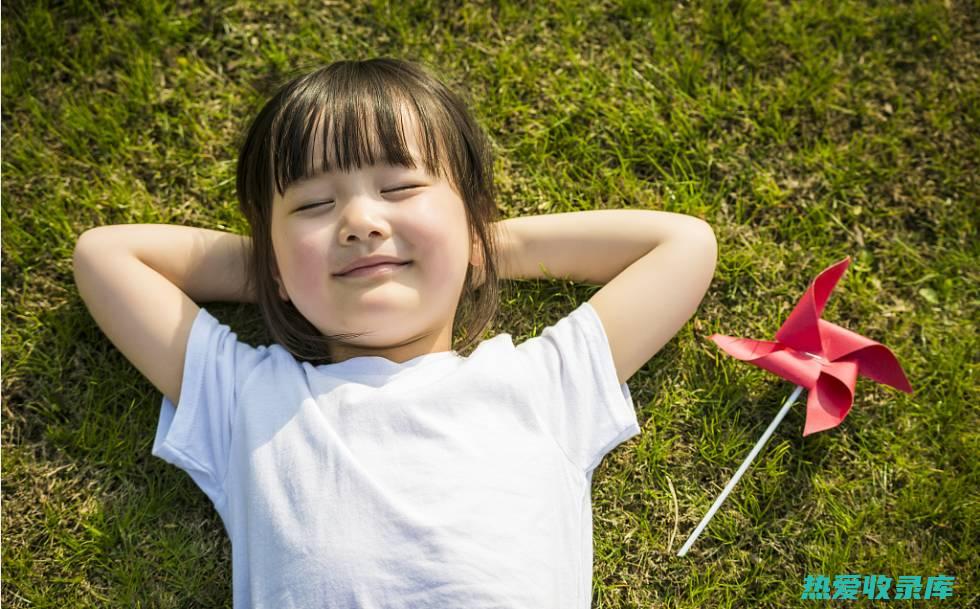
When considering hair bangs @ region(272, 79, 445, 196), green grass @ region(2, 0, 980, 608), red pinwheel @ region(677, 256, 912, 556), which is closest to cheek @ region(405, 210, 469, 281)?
hair bangs @ region(272, 79, 445, 196)

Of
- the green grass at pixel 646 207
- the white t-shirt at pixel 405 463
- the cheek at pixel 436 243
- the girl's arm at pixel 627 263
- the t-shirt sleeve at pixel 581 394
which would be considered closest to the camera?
the white t-shirt at pixel 405 463

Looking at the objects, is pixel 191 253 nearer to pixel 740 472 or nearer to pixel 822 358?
pixel 740 472

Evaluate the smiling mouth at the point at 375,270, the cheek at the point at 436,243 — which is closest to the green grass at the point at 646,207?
the cheek at the point at 436,243

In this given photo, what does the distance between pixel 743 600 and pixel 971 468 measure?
0.81 metres

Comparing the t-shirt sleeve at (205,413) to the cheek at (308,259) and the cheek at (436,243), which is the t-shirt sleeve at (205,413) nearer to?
the cheek at (308,259)

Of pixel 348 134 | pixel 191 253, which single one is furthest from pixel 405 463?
pixel 191 253

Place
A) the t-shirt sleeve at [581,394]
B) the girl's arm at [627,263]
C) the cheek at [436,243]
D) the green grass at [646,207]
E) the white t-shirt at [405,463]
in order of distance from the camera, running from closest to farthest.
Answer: the white t-shirt at [405,463] → the cheek at [436,243] → the t-shirt sleeve at [581,394] → the girl's arm at [627,263] → the green grass at [646,207]

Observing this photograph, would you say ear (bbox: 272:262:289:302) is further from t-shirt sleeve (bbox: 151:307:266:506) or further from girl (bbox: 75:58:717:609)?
t-shirt sleeve (bbox: 151:307:266:506)

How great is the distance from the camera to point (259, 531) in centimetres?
196

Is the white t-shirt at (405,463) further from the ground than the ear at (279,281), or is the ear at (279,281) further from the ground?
the ear at (279,281)

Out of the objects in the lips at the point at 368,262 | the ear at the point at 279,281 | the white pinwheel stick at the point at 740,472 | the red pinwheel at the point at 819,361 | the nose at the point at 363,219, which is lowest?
the white pinwheel stick at the point at 740,472

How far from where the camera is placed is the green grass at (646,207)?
240cm

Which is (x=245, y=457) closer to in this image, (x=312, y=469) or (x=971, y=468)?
(x=312, y=469)

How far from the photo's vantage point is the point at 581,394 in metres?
2.13
